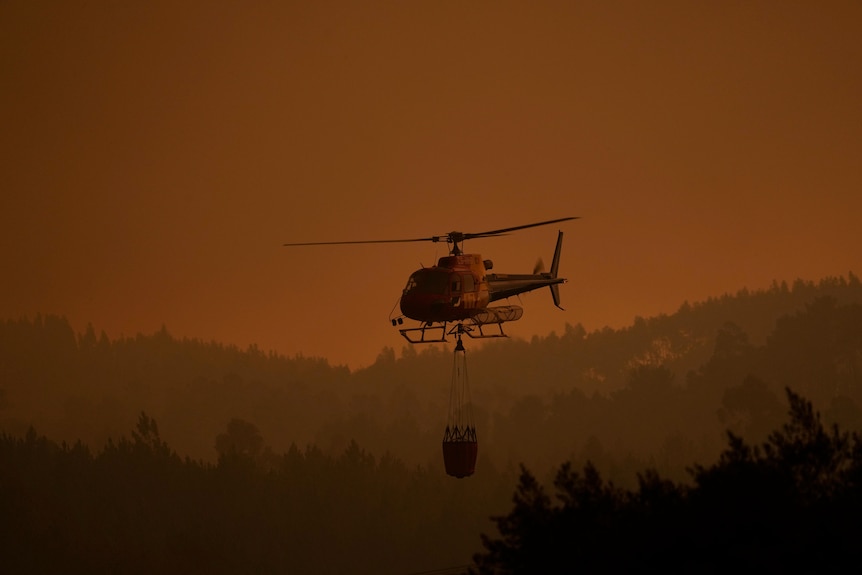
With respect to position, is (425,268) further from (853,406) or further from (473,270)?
(853,406)

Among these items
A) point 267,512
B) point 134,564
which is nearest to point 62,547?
point 134,564

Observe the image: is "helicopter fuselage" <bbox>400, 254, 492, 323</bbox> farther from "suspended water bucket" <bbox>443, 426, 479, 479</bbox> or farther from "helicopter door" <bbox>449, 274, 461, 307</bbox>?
"suspended water bucket" <bbox>443, 426, 479, 479</bbox>

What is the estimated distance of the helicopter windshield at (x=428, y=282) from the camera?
177 feet

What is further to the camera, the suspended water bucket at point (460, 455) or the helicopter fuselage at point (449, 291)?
the suspended water bucket at point (460, 455)

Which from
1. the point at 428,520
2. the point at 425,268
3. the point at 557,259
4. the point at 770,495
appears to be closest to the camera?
the point at 770,495

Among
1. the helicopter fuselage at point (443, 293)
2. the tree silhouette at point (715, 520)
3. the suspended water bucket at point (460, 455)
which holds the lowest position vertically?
the tree silhouette at point (715, 520)

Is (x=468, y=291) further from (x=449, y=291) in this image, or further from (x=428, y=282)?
(x=428, y=282)

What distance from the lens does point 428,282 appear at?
2126 inches

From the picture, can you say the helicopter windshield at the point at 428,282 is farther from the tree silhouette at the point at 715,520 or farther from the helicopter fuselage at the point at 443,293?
the tree silhouette at the point at 715,520

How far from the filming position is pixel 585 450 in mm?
169875

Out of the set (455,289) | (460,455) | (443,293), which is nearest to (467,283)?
(455,289)

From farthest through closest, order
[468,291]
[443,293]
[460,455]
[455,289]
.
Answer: [460,455], [468,291], [455,289], [443,293]

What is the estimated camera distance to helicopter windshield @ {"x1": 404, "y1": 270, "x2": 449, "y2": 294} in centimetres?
5388

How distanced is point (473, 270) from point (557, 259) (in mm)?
10067
